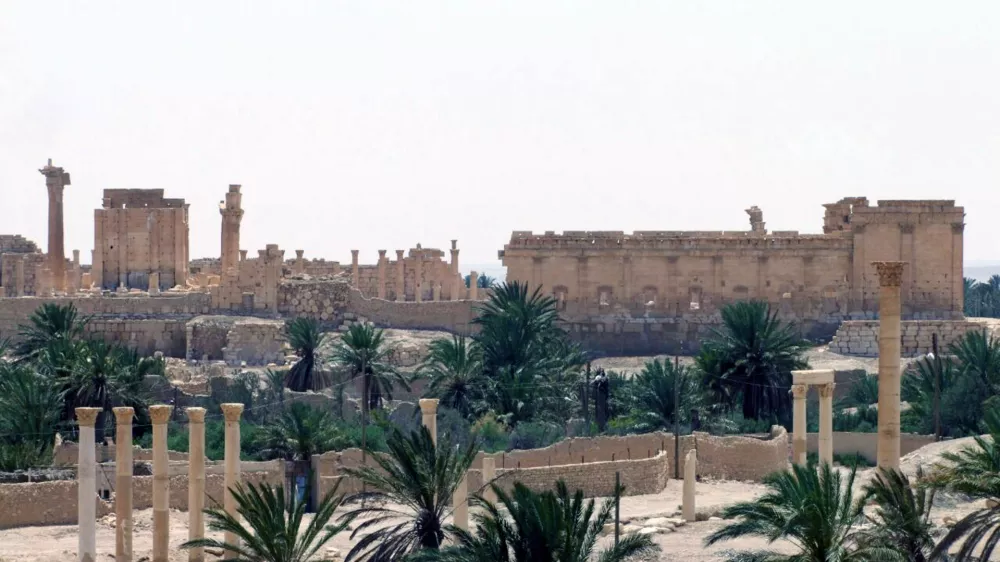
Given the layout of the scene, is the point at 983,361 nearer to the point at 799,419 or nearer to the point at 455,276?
the point at 799,419

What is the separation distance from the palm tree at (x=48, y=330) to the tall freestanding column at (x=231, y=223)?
1308 cm

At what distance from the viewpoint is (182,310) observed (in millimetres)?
67875

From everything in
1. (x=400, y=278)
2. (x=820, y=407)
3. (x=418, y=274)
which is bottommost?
(x=820, y=407)

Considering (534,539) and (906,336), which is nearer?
(534,539)

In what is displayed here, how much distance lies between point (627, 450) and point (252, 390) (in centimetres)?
1201

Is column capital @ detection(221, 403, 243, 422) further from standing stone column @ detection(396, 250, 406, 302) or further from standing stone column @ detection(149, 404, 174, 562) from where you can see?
standing stone column @ detection(396, 250, 406, 302)

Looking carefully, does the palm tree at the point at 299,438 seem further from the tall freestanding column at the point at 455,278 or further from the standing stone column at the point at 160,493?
the tall freestanding column at the point at 455,278

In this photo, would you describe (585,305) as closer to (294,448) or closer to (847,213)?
(847,213)

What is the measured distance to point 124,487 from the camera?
4116 cm

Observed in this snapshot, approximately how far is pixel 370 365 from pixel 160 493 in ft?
52.7

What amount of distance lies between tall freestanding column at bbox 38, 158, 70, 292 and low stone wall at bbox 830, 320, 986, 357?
23094 millimetres

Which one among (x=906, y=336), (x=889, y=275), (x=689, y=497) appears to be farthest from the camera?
Answer: (x=906, y=336)

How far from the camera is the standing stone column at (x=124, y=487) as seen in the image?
40.8 meters

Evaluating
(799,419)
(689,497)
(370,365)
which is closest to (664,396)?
(370,365)
